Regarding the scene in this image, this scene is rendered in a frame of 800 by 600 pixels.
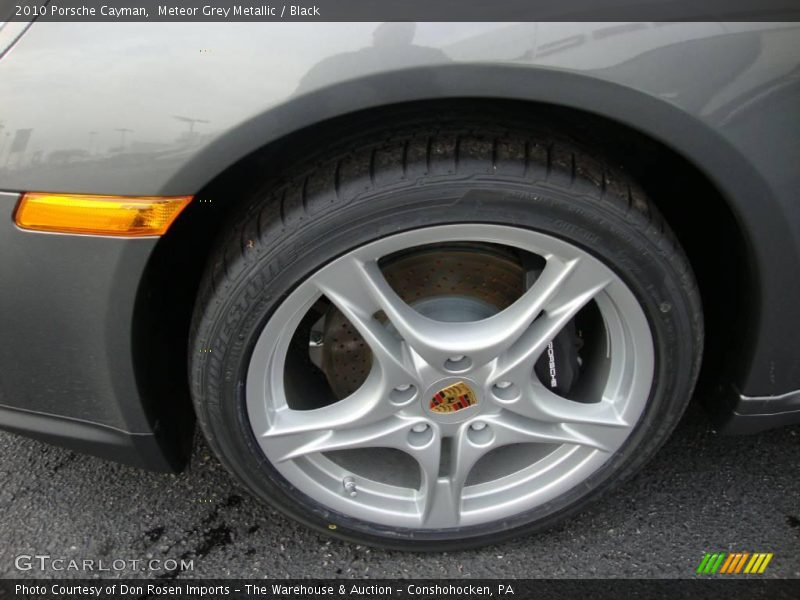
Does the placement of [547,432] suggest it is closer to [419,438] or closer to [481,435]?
[481,435]

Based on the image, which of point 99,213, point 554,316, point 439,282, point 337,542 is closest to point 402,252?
point 439,282

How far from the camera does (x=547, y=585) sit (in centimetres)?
168

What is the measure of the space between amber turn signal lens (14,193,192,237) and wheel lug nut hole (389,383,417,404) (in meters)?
0.59

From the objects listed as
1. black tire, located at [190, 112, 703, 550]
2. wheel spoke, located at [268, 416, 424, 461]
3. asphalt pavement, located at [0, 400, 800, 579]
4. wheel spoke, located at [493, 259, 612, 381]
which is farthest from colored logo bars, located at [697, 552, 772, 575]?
wheel spoke, located at [268, 416, 424, 461]

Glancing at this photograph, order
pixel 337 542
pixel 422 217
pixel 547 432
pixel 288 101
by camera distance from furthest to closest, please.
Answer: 1. pixel 337 542
2. pixel 547 432
3. pixel 422 217
4. pixel 288 101

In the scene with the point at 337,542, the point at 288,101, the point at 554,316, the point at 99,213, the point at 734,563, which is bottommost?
the point at 337,542

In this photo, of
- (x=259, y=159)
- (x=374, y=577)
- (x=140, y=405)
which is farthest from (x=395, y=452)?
(x=259, y=159)

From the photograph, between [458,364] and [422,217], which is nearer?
[422,217]

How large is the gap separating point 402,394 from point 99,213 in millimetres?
714

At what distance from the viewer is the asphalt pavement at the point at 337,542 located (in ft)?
5.66

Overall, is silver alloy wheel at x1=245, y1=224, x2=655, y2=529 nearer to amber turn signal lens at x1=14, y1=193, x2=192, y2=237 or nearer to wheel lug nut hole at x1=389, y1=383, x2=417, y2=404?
wheel lug nut hole at x1=389, y1=383, x2=417, y2=404

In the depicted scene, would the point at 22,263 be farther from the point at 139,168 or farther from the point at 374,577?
the point at 374,577

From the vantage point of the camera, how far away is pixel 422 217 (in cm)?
129

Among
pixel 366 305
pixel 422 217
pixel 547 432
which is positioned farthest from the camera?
pixel 547 432
